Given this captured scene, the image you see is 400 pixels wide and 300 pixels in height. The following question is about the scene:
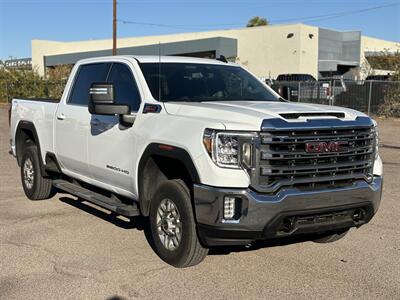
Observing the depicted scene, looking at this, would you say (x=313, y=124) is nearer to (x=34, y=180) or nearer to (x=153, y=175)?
(x=153, y=175)

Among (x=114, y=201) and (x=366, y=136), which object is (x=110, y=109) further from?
(x=366, y=136)

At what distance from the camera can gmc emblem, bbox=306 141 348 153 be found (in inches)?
175

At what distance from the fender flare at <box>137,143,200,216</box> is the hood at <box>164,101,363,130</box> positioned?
13.4 inches

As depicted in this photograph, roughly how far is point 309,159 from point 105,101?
2.09 meters

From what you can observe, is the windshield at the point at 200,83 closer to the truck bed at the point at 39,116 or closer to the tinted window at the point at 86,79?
the tinted window at the point at 86,79

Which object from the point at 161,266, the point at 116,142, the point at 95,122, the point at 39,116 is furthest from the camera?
the point at 39,116

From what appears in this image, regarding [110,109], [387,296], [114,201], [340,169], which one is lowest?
[387,296]

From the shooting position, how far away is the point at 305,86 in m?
25.6

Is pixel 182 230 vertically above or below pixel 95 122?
below

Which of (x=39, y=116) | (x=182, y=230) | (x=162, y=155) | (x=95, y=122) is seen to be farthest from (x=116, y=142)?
(x=39, y=116)

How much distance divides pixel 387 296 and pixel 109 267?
8.03 feet

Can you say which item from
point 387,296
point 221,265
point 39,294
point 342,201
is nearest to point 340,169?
point 342,201

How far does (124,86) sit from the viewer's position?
588 centimetres

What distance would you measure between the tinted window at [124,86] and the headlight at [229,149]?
1401mm
